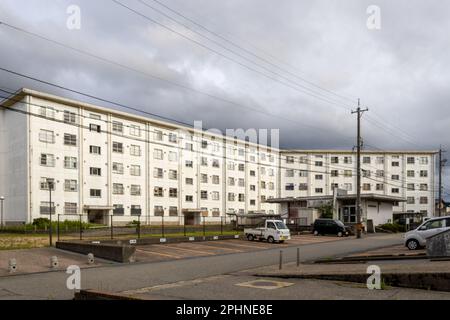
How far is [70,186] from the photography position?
5166 cm

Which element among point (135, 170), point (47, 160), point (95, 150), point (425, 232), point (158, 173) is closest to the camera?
point (425, 232)

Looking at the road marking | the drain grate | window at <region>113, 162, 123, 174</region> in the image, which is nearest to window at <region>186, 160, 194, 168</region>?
window at <region>113, 162, 123, 174</region>

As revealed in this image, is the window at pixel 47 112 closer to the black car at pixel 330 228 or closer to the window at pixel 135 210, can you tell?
the window at pixel 135 210

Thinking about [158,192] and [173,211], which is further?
[173,211]

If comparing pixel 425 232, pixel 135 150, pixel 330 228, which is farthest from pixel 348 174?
pixel 425 232

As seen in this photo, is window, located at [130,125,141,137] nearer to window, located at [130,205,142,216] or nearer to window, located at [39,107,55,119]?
window, located at [130,205,142,216]

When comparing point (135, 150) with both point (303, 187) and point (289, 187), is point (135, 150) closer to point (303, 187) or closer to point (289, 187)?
point (289, 187)

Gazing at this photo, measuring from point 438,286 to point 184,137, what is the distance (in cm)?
5924

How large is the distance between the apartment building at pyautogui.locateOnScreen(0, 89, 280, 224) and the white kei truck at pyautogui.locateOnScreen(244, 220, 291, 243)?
14364 mm

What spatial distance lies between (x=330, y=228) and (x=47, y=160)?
102ft
